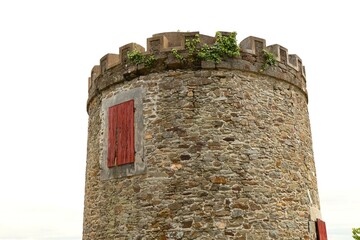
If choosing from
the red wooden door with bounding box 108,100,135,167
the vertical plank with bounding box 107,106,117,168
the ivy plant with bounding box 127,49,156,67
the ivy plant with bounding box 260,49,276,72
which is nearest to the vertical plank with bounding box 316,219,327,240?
the ivy plant with bounding box 260,49,276,72

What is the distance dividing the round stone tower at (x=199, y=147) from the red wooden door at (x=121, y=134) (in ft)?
0.08

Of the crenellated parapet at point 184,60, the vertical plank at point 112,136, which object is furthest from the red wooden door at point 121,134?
the crenellated parapet at point 184,60

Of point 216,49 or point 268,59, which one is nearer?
point 216,49

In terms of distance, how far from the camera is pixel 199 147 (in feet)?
29.9

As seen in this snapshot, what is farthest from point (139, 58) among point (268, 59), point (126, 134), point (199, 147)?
point (268, 59)

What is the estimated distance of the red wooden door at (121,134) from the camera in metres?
9.77

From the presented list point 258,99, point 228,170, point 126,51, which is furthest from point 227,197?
point 126,51

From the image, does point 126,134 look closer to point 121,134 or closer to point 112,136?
point 121,134

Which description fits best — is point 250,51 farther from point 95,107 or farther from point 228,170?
point 95,107

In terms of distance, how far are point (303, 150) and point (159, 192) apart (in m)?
3.96

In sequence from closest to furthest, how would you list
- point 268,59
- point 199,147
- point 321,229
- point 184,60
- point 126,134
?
point 199,147 < point 184,60 < point 126,134 < point 268,59 < point 321,229

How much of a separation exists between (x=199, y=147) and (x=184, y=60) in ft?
6.95

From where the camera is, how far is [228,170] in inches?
354

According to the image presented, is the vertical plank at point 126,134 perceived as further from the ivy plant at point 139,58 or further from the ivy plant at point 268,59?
the ivy plant at point 268,59
